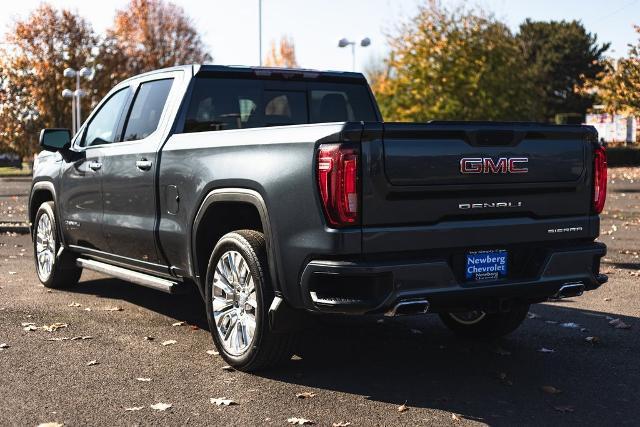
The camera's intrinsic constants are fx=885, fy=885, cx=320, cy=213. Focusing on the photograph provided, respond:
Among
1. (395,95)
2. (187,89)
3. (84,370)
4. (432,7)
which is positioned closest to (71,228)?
(187,89)

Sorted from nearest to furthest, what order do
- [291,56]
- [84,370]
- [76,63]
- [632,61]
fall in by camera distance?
[84,370], [632,61], [76,63], [291,56]

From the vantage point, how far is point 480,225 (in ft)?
16.7

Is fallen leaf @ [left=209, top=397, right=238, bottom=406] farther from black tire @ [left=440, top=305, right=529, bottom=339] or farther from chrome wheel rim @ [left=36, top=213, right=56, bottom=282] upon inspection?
chrome wheel rim @ [left=36, top=213, right=56, bottom=282]

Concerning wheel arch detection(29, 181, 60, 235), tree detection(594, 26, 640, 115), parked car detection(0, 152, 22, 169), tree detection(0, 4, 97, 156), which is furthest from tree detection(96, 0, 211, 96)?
wheel arch detection(29, 181, 60, 235)

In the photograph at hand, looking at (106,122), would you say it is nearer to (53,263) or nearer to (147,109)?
(147,109)

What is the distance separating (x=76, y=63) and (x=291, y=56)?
99.5 ft

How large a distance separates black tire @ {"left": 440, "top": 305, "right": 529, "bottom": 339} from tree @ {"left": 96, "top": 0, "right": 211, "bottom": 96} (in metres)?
49.2

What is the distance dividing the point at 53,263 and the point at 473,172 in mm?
4887

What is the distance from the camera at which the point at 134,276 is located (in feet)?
22.4

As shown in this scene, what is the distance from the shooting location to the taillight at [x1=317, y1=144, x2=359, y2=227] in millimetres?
4688

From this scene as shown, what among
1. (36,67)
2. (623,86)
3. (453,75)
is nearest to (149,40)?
(36,67)

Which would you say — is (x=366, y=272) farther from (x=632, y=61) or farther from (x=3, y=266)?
(x=632, y=61)

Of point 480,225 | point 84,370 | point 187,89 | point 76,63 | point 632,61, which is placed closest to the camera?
point 480,225

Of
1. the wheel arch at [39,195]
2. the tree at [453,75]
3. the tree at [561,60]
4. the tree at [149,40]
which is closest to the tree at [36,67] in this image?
the tree at [149,40]
